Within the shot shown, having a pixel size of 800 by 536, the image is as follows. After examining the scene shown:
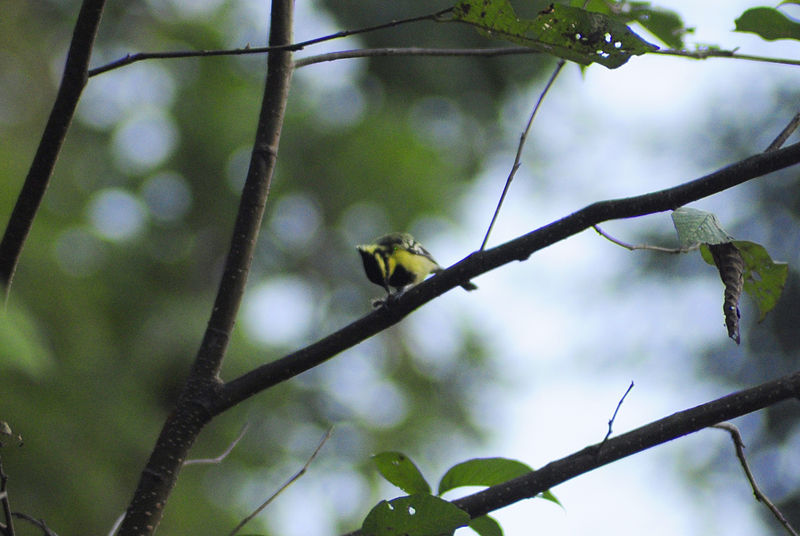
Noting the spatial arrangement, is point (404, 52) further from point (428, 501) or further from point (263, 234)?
point (263, 234)

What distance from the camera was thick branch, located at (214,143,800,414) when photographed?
3.37 ft

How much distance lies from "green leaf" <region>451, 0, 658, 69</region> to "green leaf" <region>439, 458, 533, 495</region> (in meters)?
0.70

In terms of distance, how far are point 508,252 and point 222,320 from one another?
56 centimetres

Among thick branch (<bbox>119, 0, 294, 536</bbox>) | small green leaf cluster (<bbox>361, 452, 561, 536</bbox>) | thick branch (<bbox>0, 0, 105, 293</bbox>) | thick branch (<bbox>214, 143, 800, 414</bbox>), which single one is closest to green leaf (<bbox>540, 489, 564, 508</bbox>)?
small green leaf cluster (<bbox>361, 452, 561, 536</bbox>)

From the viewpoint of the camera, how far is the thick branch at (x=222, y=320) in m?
1.19

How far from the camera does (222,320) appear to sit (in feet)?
4.42

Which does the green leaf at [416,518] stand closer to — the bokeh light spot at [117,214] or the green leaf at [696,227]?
the green leaf at [696,227]

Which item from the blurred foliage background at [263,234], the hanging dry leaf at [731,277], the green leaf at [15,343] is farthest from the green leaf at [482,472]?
the blurred foliage background at [263,234]

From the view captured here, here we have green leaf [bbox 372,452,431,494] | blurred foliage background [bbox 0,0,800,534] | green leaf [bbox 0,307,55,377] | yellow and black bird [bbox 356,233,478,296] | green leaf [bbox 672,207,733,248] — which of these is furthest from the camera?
blurred foliage background [bbox 0,0,800,534]

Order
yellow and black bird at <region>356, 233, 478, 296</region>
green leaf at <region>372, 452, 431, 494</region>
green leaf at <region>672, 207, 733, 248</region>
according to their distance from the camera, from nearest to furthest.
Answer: green leaf at <region>672, 207, 733, 248</region>
green leaf at <region>372, 452, 431, 494</region>
yellow and black bird at <region>356, 233, 478, 296</region>

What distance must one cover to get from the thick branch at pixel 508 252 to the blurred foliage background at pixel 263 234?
561 centimetres

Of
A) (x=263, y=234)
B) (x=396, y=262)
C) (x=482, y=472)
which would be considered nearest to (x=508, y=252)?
(x=482, y=472)

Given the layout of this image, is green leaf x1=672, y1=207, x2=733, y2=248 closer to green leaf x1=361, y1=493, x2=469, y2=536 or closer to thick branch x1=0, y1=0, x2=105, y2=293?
green leaf x1=361, y1=493, x2=469, y2=536

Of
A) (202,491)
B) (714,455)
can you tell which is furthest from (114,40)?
(714,455)
